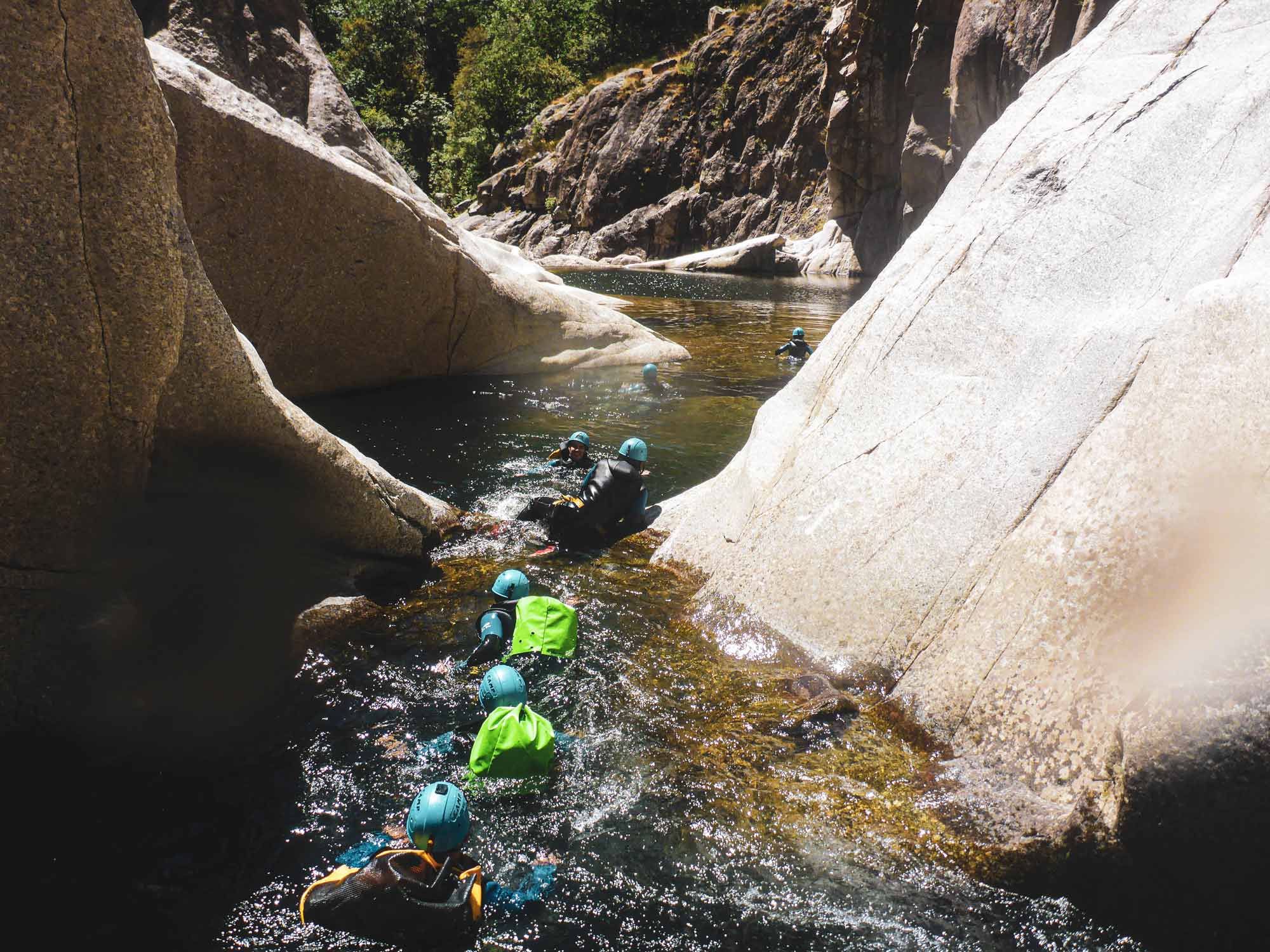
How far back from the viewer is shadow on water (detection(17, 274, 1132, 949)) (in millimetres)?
4031

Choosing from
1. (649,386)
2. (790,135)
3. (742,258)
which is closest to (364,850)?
(649,386)

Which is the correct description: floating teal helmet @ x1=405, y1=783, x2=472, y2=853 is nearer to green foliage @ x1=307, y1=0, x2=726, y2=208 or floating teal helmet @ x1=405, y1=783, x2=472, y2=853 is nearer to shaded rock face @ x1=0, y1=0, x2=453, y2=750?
shaded rock face @ x1=0, y1=0, x2=453, y2=750

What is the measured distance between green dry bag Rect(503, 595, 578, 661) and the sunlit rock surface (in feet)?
27.4

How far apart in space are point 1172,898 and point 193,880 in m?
4.88

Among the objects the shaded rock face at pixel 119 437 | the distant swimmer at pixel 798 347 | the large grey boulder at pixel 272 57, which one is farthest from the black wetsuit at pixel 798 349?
the shaded rock face at pixel 119 437

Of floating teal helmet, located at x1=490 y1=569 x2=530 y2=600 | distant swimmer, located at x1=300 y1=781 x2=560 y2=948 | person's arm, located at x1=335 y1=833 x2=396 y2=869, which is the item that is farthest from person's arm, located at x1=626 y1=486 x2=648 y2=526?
distant swimmer, located at x1=300 y1=781 x2=560 y2=948

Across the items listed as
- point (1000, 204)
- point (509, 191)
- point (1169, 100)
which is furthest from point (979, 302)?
point (509, 191)

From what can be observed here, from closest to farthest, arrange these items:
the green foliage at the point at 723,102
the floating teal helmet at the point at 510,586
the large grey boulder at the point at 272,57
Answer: the floating teal helmet at the point at 510,586
the large grey boulder at the point at 272,57
the green foliage at the point at 723,102

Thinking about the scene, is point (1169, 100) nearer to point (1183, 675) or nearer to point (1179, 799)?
point (1183, 675)

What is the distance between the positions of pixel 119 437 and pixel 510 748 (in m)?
Answer: 3.26

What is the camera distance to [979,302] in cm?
682

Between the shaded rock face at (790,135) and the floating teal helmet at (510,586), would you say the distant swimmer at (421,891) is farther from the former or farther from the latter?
the shaded rock face at (790,135)

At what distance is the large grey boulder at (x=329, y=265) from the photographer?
10.9m

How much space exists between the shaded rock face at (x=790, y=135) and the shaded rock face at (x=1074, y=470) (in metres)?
22.0
